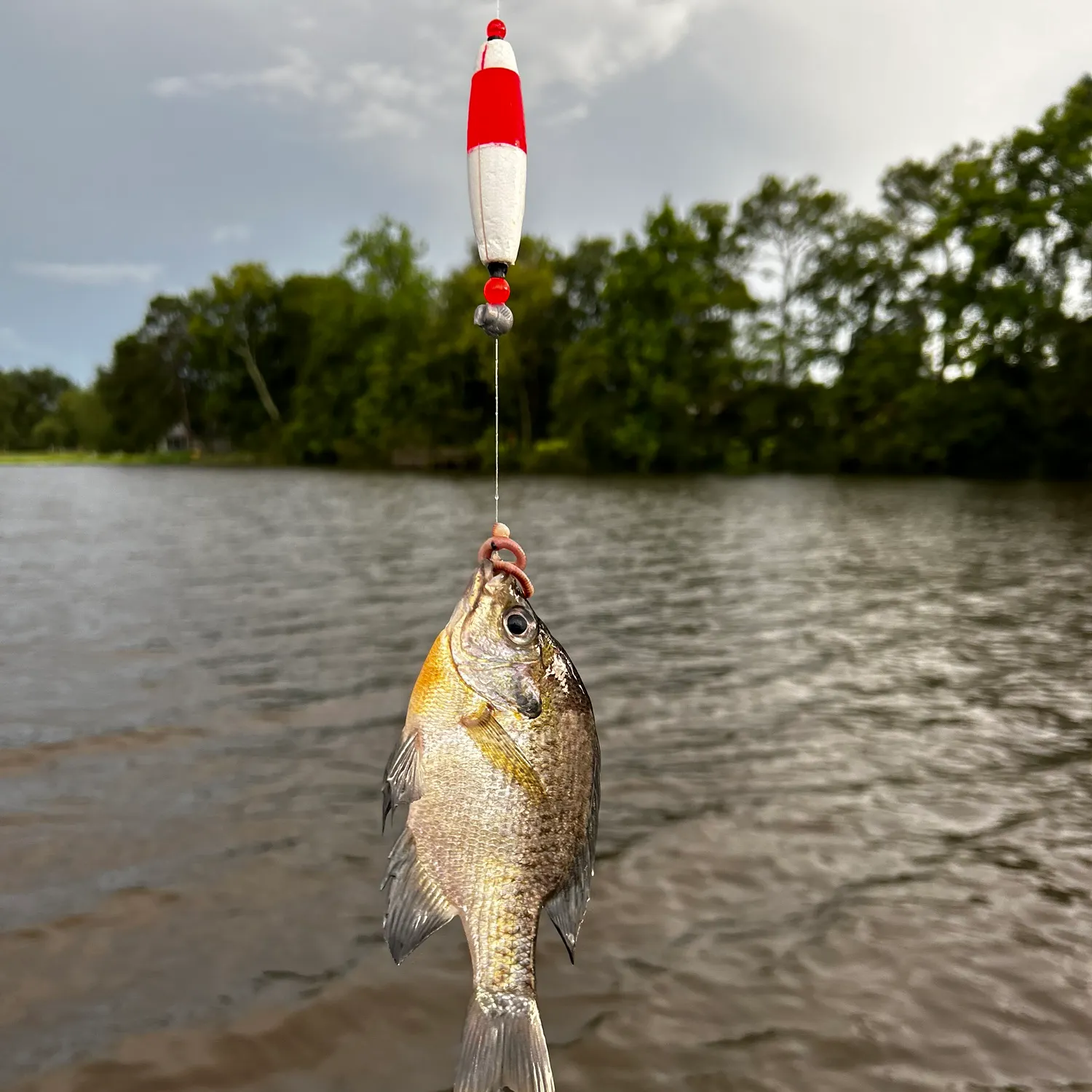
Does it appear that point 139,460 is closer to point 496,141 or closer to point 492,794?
point 496,141

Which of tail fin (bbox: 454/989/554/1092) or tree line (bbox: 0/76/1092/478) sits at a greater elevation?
tree line (bbox: 0/76/1092/478)

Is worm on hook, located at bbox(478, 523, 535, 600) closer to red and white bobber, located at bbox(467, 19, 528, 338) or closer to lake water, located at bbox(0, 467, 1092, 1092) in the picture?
red and white bobber, located at bbox(467, 19, 528, 338)

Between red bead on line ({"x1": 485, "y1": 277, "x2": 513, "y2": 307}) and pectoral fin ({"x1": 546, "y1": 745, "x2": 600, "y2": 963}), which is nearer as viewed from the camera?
pectoral fin ({"x1": 546, "y1": 745, "x2": 600, "y2": 963})

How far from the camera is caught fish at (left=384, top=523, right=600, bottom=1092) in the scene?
2381 mm

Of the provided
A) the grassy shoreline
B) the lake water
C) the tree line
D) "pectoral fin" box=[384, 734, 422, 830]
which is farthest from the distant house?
"pectoral fin" box=[384, 734, 422, 830]

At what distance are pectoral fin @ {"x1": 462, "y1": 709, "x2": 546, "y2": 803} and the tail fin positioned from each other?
53 centimetres

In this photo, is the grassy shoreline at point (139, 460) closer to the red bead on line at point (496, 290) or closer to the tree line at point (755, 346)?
the tree line at point (755, 346)

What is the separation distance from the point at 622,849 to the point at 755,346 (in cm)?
7041

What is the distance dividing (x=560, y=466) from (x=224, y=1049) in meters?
67.9

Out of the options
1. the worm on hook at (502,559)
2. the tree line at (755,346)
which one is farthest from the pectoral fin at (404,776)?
the tree line at (755,346)

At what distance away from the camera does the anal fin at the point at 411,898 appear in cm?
238

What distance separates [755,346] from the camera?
7238 centimetres

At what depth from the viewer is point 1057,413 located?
176ft

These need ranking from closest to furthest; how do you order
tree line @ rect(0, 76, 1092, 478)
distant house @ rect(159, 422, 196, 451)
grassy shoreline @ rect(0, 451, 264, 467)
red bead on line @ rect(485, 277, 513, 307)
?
1. red bead on line @ rect(485, 277, 513, 307)
2. tree line @ rect(0, 76, 1092, 478)
3. grassy shoreline @ rect(0, 451, 264, 467)
4. distant house @ rect(159, 422, 196, 451)
